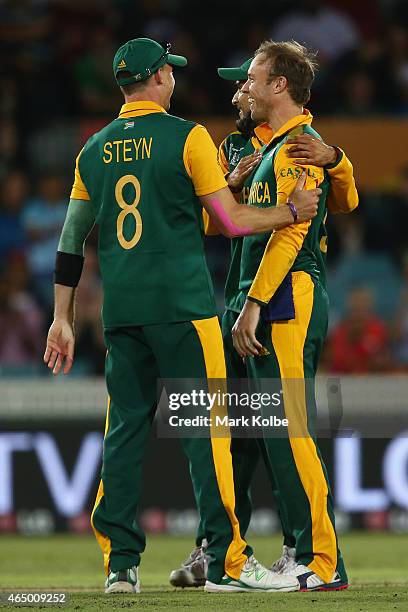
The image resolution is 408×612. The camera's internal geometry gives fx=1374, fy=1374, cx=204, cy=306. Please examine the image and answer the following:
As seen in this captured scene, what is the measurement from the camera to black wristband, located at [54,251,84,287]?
5.45 metres

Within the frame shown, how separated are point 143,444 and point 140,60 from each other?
1.48m

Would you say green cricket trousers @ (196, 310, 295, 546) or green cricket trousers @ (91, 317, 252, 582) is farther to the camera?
green cricket trousers @ (196, 310, 295, 546)

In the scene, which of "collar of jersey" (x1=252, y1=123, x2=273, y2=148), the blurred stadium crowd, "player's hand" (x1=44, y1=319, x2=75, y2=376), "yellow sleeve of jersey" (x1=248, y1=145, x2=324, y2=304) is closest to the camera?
"yellow sleeve of jersey" (x1=248, y1=145, x2=324, y2=304)

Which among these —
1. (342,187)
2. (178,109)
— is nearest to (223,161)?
(342,187)

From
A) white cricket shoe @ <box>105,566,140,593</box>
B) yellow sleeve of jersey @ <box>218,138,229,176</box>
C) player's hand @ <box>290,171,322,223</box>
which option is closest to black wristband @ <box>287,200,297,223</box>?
player's hand @ <box>290,171,322,223</box>

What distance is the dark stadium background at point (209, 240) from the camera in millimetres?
9352

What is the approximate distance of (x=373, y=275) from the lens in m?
11.4

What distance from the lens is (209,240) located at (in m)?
11.4

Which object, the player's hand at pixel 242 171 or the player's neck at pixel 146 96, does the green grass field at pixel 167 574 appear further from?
the player's neck at pixel 146 96

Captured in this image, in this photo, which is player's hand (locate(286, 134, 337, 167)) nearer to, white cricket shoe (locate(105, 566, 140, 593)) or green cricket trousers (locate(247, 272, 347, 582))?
green cricket trousers (locate(247, 272, 347, 582))

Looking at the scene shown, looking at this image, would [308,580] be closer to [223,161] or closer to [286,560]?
[286,560]

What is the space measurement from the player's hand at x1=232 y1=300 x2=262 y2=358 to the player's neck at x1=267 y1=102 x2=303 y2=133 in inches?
31.0

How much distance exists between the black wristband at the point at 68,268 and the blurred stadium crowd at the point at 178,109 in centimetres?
452

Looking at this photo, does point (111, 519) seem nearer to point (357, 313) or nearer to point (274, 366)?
point (274, 366)
